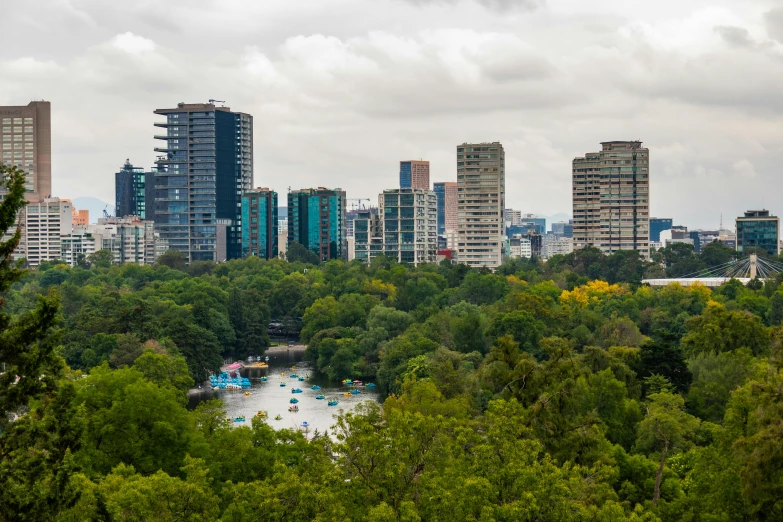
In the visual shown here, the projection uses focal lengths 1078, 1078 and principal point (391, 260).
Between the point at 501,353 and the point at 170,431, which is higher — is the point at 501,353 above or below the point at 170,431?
above

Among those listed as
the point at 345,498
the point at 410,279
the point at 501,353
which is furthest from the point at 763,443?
the point at 410,279

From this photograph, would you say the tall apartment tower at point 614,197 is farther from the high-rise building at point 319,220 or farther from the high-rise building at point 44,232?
the high-rise building at point 44,232

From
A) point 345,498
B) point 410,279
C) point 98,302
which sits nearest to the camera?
point 345,498

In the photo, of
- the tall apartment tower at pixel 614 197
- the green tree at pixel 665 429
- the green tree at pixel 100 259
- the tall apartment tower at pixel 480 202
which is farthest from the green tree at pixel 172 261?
the green tree at pixel 665 429

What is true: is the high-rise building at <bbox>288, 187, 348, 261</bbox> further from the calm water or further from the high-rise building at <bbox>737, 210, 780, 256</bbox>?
the calm water

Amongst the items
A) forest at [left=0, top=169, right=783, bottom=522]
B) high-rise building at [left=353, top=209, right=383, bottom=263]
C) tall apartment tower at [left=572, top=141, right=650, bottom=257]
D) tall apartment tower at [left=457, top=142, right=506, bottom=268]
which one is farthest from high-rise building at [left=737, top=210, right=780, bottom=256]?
forest at [left=0, top=169, right=783, bottom=522]

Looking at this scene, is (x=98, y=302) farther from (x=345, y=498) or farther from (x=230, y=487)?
(x=345, y=498)
